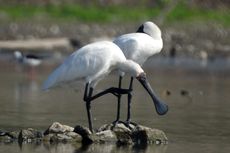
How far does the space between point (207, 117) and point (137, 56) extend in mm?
2191

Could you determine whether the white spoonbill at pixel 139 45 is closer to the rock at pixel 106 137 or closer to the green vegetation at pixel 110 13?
the rock at pixel 106 137

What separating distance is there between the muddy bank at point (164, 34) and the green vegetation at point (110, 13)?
146cm

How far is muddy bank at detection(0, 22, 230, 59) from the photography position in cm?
3850

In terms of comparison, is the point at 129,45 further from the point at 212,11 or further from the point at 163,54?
the point at 212,11

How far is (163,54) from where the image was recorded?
37.4 metres

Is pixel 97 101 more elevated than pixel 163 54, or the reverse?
pixel 163 54

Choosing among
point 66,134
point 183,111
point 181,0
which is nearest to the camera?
point 66,134

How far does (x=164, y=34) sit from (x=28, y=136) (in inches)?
1020

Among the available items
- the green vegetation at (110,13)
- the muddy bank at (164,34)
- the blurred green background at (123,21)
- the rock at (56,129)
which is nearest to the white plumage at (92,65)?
the rock at (56,129)

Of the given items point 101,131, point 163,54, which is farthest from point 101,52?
point 163,54

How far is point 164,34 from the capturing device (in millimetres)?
40688

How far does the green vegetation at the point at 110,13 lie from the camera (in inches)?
1757

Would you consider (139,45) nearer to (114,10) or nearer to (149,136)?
(149,136)

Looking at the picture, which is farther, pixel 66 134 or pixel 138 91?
pixel 138 91
